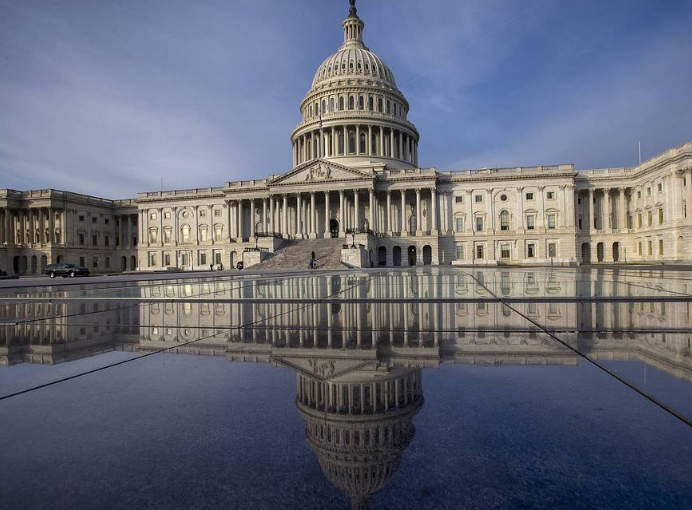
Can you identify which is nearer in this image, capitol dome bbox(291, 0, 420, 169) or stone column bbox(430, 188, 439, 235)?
stone column bbox(430, 188, 439, 235)

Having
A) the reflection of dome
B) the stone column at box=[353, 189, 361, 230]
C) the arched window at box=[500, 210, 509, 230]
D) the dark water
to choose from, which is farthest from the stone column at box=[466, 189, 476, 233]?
the reflection of dome

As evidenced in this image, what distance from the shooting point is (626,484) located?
1507mm

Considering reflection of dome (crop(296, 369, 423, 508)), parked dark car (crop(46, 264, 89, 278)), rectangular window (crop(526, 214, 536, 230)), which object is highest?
rectangular window (crop(526, 214, 536, 230))

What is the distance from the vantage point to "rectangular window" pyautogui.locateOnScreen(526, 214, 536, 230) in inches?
2399

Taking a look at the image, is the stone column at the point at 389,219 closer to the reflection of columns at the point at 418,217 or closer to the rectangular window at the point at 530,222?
A: the reflection of columns at the point at 418,217

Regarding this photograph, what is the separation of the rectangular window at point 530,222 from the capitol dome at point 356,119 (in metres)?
24.8

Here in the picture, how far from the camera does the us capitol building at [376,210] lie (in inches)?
2287

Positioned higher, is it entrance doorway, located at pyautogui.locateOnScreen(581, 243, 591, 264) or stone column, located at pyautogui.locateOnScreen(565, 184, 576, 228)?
stone column, located at pyautogui.locateOnScreen(565, 184, 576, 228)

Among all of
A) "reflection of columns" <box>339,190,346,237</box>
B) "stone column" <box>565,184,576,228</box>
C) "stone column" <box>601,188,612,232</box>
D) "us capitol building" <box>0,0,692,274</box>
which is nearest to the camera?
"us capitol building" <box>0,0,692,274</box>

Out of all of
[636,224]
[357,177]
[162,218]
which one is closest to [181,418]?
[357,177]

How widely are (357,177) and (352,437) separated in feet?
193

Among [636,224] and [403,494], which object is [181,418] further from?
[636,224]

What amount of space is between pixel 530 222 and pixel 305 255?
35750 mm

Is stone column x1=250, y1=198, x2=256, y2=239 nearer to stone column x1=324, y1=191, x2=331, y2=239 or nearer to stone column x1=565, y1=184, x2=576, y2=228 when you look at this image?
stone column x1=324, y1=191, x2=331, y2=239
